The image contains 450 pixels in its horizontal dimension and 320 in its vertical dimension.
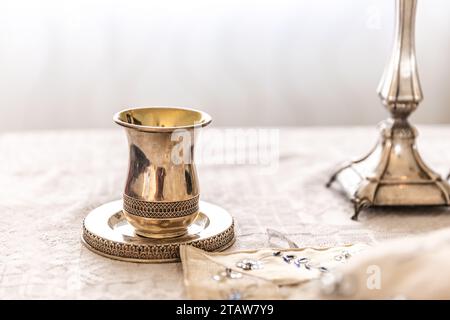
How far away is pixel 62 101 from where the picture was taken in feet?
5.71

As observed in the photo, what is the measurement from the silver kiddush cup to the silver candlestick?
25 cm

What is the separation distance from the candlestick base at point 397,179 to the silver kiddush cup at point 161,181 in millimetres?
251

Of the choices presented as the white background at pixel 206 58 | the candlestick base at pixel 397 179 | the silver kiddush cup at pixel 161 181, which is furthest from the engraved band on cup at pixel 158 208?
the white background at pixel 206 58

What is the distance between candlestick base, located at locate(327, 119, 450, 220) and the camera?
3.15 ft

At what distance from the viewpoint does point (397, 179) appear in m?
0.98

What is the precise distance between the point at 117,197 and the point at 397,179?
372 millimetres

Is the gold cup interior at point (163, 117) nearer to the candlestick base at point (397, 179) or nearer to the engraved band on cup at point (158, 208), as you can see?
the engraved band on cup at point (158, 208)

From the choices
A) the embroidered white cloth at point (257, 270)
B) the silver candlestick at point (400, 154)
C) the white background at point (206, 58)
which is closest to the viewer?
the embroidered white cloth at point (257, 270)

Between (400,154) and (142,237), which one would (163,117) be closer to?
(142,237)

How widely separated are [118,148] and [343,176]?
41cm

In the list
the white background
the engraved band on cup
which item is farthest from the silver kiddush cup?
the white background

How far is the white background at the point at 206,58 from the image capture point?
1666 millimetres
